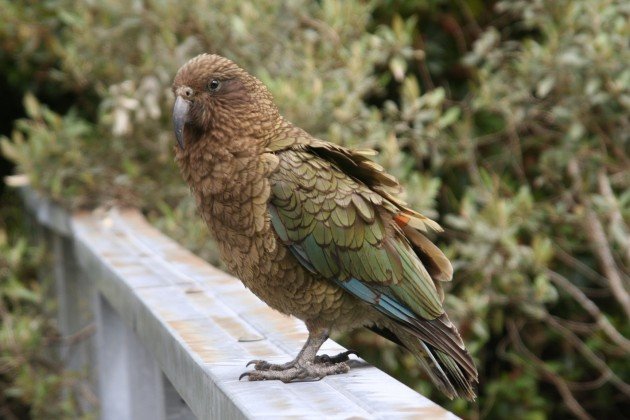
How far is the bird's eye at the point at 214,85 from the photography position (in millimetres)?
2578

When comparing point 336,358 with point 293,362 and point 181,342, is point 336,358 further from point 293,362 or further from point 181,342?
point 181,342

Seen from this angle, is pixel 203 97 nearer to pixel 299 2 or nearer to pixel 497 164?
pixel 299 2

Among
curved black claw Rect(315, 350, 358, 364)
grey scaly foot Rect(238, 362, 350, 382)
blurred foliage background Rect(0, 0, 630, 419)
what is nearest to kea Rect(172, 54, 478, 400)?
curved black claw Rect(315, 350, 358, 364)

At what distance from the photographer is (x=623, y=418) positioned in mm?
5828

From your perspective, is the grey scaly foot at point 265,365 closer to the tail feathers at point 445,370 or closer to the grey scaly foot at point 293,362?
the grey scaly foot at point 293,362

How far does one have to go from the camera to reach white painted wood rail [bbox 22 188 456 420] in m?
1.89

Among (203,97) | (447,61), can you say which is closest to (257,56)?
(447,61)

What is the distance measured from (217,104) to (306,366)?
72cm

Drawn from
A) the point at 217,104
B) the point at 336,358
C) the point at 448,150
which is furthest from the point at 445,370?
the point at 448,150

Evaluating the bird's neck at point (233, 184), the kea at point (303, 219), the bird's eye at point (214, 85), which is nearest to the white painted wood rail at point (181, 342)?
the kea at point (303, 219)

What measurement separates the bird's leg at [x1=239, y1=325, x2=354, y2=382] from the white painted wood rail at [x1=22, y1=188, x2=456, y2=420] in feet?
0.16

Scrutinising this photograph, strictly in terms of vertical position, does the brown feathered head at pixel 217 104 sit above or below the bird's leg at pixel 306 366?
above

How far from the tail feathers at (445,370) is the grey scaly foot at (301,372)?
1.16 feet

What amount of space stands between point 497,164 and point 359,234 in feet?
10.2
